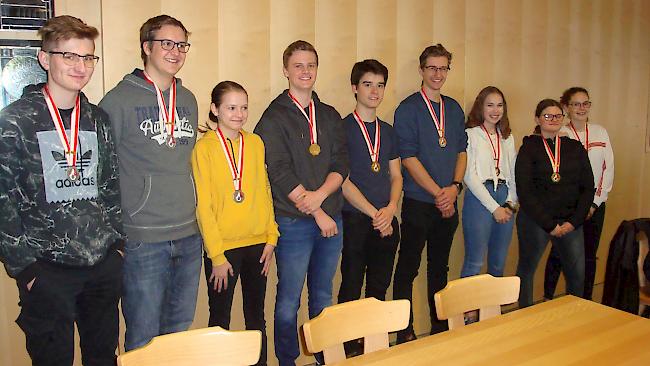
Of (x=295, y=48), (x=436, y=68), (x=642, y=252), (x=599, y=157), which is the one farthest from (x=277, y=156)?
(x=599, y=157)

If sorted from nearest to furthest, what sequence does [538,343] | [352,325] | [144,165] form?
[538,343] → [352,325] → [144,165]

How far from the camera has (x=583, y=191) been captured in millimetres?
3801

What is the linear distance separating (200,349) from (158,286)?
100 centimetres

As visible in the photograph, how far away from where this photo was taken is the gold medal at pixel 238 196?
2.71 m

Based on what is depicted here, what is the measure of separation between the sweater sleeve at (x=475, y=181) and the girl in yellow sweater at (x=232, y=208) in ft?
5.08

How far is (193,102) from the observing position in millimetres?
2758

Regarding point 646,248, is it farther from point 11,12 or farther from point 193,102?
point 11,12

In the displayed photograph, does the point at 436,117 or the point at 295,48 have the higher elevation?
the point at 295,48

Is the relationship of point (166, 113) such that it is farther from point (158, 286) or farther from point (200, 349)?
point (200, 349)

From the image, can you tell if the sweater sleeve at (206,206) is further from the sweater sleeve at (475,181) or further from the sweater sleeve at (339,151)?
the sweater sleeve at (475,181)

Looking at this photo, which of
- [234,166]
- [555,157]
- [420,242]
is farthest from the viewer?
[555,157]

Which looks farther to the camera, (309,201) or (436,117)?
(436,117)

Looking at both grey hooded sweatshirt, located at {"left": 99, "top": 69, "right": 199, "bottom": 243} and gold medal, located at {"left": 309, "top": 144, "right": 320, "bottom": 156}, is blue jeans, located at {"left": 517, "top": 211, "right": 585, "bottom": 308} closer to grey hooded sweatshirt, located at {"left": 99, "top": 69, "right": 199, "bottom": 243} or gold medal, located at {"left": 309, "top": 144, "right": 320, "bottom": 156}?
gold medal, located at {"left": 309, "top": 144, "right": 320, "bottom": 156}

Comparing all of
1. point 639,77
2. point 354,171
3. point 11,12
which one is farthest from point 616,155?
point 11,12
